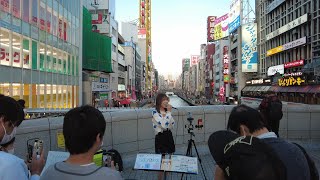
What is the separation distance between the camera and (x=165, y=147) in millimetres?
6285

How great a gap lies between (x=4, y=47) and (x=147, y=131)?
15.6 metres

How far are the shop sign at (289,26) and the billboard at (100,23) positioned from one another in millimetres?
28793

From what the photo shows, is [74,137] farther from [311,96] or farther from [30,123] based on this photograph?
[311,96]

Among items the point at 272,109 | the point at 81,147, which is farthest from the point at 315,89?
the point at 81,147

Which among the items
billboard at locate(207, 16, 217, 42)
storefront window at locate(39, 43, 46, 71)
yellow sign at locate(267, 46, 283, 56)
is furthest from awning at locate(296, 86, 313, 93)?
billboard at locate(207, 16, 217, 42)

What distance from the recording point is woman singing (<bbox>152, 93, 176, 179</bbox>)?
6223mm

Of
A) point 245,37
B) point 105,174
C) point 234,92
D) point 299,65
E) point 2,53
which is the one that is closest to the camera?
point 105,174

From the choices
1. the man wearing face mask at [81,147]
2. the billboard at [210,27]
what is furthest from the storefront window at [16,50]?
the billboard at [210,27]

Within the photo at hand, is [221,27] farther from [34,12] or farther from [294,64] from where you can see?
[34,12]

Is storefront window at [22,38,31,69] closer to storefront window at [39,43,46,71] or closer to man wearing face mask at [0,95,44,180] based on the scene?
storefront window at [39,43,46,71]

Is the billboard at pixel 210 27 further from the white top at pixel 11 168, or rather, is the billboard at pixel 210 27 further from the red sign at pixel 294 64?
the white top at pixel 11 168

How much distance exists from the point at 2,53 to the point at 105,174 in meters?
21.5

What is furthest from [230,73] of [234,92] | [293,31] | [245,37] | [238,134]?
[238,134]

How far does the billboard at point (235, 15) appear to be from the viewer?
81375 mm
